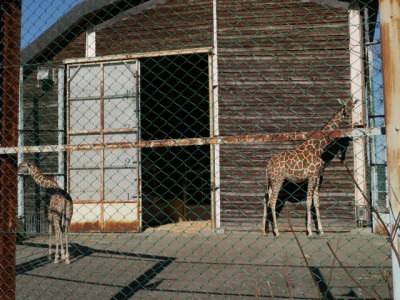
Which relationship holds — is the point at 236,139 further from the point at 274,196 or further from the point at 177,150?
the point at 177,150

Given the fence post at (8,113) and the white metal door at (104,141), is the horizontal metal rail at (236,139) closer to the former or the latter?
the fence post at (8,113)

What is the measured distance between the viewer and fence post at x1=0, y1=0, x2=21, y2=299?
3644 mm

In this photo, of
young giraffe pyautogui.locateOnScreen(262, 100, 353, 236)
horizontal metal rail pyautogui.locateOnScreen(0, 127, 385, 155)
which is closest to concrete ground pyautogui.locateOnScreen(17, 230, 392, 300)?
young giraffe pyautogui.locateOnScreen(262, 100, 353, 236)

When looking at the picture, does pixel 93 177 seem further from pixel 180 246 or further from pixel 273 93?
pixel 273 93

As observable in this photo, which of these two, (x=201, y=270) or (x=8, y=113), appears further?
(x=201, y=270)

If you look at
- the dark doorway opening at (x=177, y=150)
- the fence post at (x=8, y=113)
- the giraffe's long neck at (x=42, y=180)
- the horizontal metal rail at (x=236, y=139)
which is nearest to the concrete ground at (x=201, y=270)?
the horizontal metal rail at (x=236, y=139)

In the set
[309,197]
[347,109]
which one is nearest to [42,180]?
[309,197]

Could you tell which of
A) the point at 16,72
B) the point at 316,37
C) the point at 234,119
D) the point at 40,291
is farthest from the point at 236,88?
the point at 16,72

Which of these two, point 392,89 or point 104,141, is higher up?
point 104,141

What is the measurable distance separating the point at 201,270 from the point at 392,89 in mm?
4419

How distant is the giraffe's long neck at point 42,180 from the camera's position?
7851 millimetres

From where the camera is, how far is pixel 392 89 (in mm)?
2387

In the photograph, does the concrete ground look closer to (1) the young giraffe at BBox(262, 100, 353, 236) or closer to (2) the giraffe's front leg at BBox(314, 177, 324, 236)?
(2) the giraffe's front leg at BBox(314, 177, 324, 236)

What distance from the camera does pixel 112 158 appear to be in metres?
11.0
